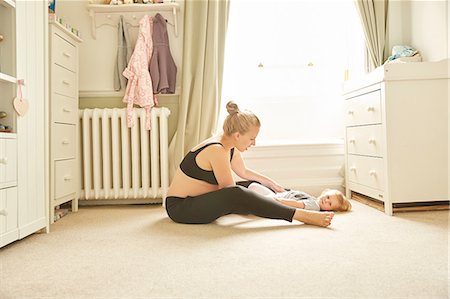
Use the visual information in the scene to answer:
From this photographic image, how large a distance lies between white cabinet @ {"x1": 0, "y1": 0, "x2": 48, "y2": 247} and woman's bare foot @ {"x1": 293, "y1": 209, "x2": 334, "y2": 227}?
1.22 meters

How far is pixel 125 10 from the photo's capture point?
3070 millimetres

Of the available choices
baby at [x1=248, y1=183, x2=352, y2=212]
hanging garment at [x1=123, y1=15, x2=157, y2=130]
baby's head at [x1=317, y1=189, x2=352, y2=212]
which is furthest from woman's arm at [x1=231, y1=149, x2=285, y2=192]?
hanging garment at [x1=123, y1=15, x2=157, y2=130]

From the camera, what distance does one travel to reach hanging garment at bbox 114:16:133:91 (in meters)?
3.05

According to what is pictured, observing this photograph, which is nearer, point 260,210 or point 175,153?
point 260,210

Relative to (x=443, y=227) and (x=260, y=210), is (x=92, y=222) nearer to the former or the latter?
(x=260, y=210)

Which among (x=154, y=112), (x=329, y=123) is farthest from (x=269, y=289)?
(x=329, y=123)

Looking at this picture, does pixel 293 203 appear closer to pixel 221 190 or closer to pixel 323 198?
pixel 323 198

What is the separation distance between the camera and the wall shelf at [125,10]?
119 inches

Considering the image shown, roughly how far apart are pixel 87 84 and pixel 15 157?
1450 millimetres

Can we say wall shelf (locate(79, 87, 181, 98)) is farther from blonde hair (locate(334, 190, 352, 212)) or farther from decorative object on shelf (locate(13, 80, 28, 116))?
blonde hair (locate(334, 190, 352, 212))

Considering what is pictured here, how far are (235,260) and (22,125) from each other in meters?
1.13

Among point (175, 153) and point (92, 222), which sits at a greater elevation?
point (175, 153)

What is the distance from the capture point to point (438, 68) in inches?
89.9

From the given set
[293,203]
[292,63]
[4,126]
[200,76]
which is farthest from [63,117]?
[292,63]
